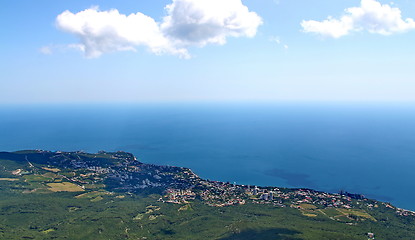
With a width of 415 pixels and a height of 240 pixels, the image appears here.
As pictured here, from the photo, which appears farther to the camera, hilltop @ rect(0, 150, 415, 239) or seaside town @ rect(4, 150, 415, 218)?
seaside town @ rect(4, 150, 415, 218)

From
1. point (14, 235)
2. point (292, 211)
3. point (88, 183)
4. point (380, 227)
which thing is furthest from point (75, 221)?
point (380, 227)

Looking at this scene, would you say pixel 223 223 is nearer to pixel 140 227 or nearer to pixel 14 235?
pixel 140 227

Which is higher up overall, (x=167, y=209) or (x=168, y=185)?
(x=167, y=209)

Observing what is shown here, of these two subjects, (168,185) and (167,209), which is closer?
(167,209)

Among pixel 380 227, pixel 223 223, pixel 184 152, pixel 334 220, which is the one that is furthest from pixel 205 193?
pixel 184 152

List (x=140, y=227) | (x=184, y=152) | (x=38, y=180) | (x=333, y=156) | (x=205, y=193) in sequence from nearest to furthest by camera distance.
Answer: (x=140, y=227) → (x=205, y=193) → (x=38, y=180) → (x=333, y=156) → (x=184, y=152)

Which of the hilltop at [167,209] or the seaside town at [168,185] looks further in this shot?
the seaside town at [168,185]

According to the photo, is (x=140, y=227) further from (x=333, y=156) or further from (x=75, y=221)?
(x=333, y=156)

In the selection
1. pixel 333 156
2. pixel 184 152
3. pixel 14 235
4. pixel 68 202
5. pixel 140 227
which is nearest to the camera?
pixel 14 235

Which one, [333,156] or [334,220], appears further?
[333,156]
